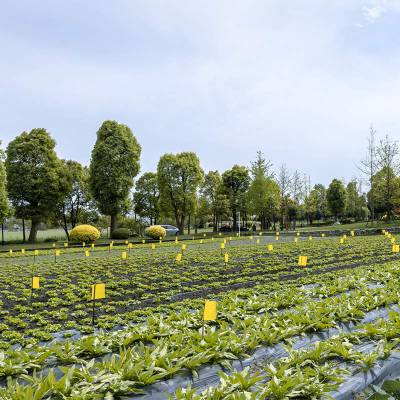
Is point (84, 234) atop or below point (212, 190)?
below

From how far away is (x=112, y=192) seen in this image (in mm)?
31000

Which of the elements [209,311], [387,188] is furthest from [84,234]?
[387,188]

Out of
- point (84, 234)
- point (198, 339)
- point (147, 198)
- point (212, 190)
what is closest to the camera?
point (198, 339)

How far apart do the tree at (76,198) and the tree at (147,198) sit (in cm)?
620

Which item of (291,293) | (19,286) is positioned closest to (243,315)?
(291,293)

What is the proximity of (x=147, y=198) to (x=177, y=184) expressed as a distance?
506 centimetres

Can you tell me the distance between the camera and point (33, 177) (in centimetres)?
2859

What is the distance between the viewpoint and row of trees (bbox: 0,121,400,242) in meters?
28.7

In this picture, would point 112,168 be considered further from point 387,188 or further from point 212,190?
point 387,188

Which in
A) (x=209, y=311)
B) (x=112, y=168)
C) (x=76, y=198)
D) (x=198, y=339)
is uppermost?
(x=112, y=168)

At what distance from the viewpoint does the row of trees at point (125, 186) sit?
94.2 feet

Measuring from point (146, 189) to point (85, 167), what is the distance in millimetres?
6325

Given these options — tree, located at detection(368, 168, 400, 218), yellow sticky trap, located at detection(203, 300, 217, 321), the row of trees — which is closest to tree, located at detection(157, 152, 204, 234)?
the row of trees

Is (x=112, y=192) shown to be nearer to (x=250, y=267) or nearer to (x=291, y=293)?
(x=250, y=267)
